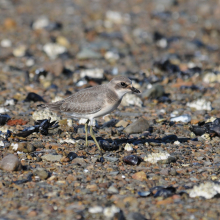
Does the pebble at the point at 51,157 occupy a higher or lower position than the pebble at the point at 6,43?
higher

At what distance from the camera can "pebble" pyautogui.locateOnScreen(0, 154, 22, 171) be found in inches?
223

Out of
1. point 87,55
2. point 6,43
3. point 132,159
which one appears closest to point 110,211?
point 132,159

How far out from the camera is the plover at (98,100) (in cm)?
644

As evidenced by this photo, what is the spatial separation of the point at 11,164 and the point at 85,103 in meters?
1.62

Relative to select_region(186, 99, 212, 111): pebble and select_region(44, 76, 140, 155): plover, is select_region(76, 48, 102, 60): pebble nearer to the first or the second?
select_region(186, 99, 212, 111): pebble

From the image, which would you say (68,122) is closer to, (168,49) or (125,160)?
(125,160)

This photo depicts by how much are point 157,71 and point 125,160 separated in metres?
5.64

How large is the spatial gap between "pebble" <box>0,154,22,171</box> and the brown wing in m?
1.40

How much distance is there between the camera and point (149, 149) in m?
6.65

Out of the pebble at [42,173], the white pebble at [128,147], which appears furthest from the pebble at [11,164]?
the white pebble at [128,147]

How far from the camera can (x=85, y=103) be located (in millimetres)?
6570

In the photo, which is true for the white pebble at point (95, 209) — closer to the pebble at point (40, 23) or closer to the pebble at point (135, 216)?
the pebble at point (135, 216)

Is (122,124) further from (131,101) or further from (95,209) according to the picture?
(95,209)

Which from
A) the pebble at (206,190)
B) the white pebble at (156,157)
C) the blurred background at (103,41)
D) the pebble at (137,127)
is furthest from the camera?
the blurred background at (103,41)
